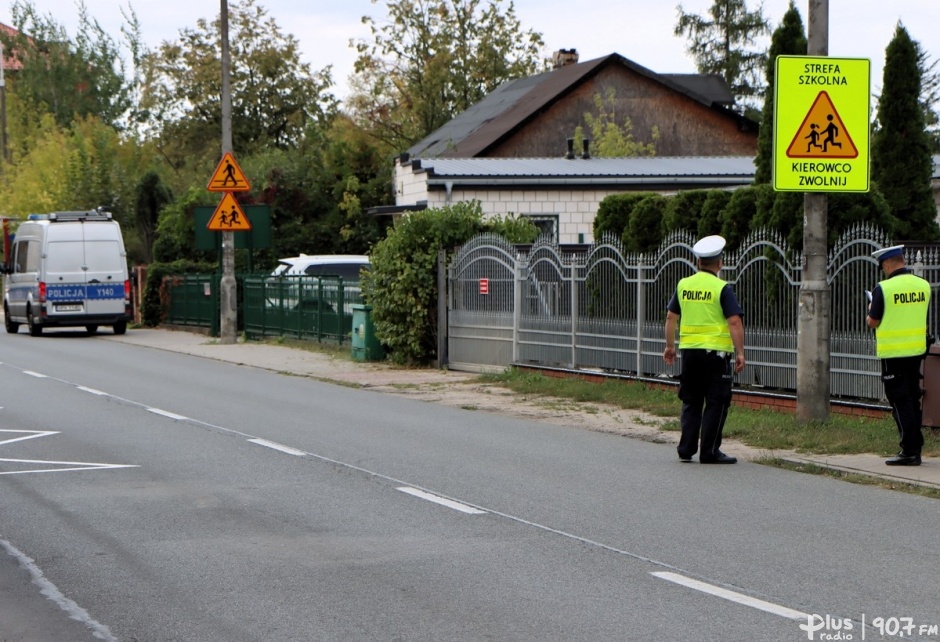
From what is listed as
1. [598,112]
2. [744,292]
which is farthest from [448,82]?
[744,292]

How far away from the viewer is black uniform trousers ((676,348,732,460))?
11.2m

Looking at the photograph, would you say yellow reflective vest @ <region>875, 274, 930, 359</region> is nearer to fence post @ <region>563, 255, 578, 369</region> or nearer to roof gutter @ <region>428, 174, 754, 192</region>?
fence post @ <region>563, 255, 578, 369</region>

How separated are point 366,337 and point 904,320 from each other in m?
13.1

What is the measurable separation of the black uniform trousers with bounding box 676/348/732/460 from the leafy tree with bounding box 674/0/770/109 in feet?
197

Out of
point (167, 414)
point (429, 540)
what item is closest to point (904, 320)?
point (429, 540)

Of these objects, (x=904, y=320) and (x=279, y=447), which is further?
(x=279, y=447)

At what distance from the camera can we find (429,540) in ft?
26.3

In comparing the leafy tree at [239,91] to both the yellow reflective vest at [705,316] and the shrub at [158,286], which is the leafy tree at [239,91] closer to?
the shrub at [158,286]

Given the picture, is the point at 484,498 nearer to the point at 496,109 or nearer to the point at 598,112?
the point at 598,112

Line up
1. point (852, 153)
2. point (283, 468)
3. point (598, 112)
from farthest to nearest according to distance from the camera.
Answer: point (598, 112) → point (852, 153) → point (283, 468)

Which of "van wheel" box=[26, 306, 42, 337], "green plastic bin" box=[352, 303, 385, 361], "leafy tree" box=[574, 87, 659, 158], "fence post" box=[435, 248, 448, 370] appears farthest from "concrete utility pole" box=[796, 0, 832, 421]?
"leafy tree" box=[574, 87, 659, 158]

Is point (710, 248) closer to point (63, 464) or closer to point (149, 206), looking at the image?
point (63, 464)

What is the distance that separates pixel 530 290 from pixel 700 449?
28.0 feet

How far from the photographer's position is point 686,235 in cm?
1675
